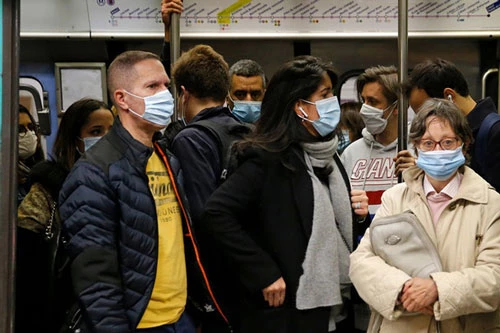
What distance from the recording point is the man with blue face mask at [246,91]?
3506 millimetres

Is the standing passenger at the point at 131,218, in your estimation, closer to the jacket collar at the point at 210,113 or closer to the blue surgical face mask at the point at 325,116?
the jacket collar at the point at 210,113

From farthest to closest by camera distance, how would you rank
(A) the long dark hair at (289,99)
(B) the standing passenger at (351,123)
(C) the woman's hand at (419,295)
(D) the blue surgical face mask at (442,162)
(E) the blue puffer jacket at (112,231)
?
(B) the standing passenger at (351,123), (A) the long dark hair at (289,99), (D) the blue surgical face mask at (442,162), (C) the woman's hand at (419,295), (E) the blue puffer jacket at (112,231)

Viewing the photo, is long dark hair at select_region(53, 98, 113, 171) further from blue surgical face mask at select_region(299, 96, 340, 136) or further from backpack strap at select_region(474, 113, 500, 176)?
backpack strap at select_region(474, 113, 500, 176)

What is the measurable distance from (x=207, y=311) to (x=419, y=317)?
32.0 inches

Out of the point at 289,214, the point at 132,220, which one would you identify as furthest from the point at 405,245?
the point at 132,220

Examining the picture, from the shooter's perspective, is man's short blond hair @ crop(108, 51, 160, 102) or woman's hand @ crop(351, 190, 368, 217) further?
woman's hand @ crop(351, 190, 368, 217)

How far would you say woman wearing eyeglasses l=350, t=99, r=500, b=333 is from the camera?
208 centimetres

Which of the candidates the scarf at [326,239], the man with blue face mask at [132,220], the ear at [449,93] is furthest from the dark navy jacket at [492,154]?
the man with blue face mask at [132,220]

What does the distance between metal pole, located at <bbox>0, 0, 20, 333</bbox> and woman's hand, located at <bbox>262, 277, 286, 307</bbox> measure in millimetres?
944

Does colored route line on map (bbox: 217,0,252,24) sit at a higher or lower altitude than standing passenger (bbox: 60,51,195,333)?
higher

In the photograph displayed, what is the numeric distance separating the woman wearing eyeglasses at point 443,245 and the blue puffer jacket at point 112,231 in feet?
2.54

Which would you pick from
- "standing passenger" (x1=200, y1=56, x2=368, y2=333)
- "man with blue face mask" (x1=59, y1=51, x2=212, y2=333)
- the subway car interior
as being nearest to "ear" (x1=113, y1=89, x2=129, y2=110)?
"man with blue face mask" (x1=59, y1=51, x2=212, y2=333)

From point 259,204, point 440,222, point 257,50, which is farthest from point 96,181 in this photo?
point 257,50

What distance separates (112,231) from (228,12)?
270cm
